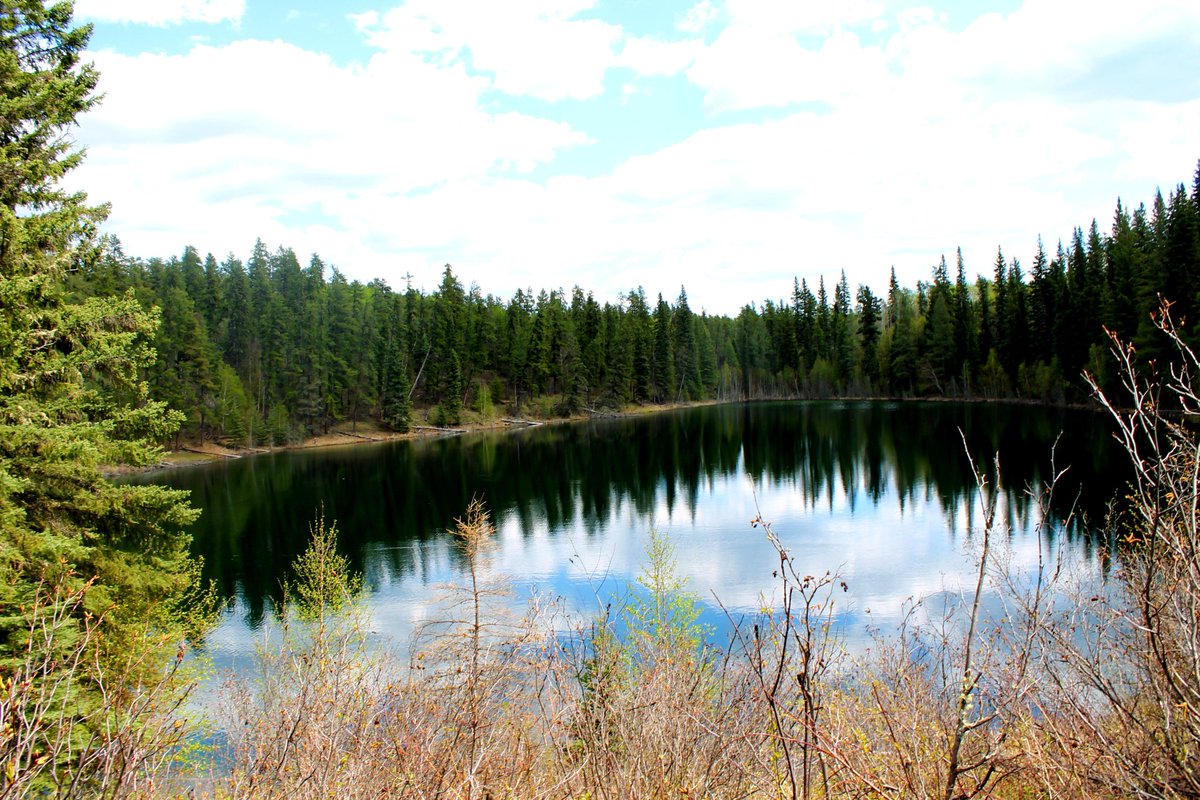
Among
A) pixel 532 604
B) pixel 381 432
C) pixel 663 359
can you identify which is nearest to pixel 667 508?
pixel 532 604

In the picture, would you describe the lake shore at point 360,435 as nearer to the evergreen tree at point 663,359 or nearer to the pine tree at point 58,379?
the evergreen tree at point 663,359

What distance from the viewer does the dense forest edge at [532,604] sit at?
3895mm

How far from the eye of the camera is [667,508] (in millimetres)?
36406

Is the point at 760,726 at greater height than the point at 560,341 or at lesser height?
lesser

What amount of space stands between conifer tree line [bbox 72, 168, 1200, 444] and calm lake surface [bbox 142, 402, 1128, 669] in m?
8.04

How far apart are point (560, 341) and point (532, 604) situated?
75.2 metres

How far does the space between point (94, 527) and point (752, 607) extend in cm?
1593

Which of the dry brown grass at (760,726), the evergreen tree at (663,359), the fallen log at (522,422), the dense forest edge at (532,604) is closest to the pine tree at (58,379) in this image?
the dense forest edge at (532,604)

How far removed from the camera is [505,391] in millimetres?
86375

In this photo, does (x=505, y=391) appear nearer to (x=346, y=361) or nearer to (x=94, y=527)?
(x=346, y=361)

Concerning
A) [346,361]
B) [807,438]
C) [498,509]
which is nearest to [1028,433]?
[807,438]

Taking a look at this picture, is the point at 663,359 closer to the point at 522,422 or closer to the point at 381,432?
the point at 522,422

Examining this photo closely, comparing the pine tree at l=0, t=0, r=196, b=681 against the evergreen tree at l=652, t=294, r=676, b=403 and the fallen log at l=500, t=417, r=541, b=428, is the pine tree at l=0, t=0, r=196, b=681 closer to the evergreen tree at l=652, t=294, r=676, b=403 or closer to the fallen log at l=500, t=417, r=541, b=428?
the fallen log at l=500, t=417, r=541, b=428

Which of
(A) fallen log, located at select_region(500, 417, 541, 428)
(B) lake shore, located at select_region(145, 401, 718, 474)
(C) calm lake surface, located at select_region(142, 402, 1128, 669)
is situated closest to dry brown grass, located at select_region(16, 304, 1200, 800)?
(C) calm lake surface, located at select_region(142, 402, 1128, 669)
